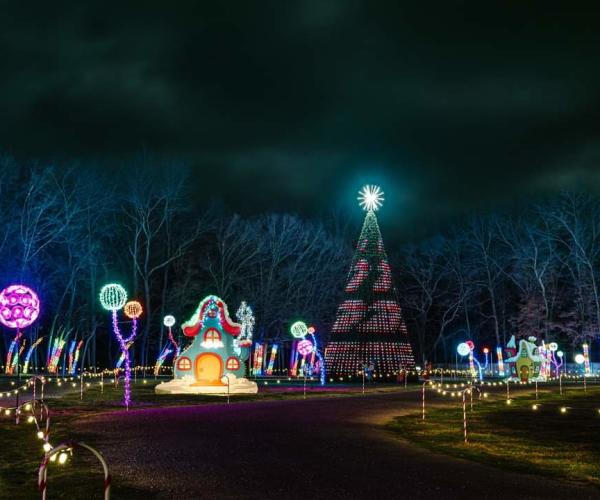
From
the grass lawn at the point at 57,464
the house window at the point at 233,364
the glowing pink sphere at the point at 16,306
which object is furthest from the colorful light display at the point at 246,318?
the glowing pink sphere at the point at 16,306

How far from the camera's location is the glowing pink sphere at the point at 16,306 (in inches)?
717

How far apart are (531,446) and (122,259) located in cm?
4086

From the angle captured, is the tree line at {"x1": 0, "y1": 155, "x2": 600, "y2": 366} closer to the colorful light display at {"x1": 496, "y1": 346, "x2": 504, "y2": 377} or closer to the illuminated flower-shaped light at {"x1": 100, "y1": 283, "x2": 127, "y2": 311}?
the colorful light display at {"x1": 496, "y1": 346, "x2": 504, "y2": 377}

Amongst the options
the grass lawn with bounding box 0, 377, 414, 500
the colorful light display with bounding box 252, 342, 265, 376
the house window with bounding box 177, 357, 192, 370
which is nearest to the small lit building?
the colorful light display with bounding box 252, 342, 265, 376

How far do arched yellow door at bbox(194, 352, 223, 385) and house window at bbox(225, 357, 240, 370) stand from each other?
1.10 feet

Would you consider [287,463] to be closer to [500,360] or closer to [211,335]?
[211,335]

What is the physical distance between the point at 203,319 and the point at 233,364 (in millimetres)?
2487

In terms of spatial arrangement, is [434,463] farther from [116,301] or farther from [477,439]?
[116,301]

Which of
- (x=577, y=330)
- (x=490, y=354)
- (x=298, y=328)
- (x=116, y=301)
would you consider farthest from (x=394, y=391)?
(x=490, y=354)

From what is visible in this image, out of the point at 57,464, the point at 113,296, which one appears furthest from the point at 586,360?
the point at 57,464

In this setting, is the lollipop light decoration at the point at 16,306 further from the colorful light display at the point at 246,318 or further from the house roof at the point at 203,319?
the colorful light display at the point at 246,318

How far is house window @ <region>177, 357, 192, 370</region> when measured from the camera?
96.1 ft

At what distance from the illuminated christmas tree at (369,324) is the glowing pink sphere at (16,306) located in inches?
958

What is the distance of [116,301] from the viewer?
22.3 meters
